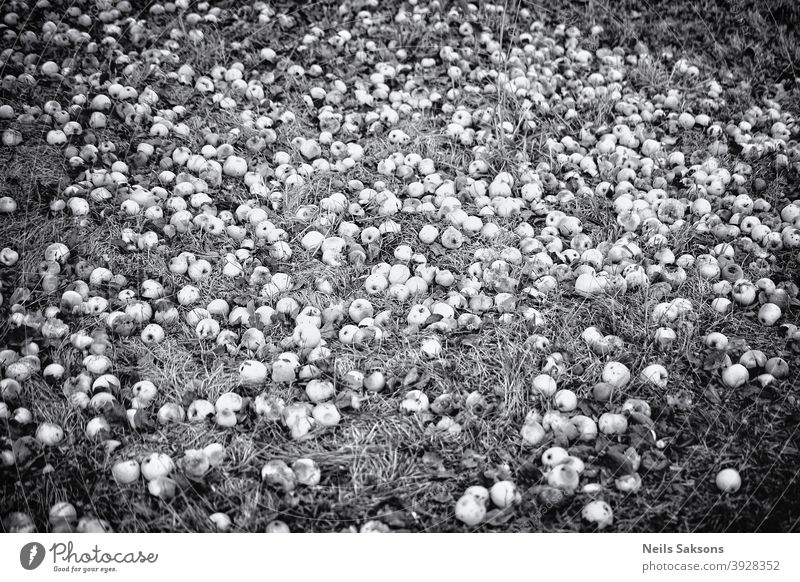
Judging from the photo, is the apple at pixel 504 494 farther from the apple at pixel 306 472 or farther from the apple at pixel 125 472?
the apple at pixel 125 472

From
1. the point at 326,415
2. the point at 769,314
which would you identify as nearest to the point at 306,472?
the point at 326,415

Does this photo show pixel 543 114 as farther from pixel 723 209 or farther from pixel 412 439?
pixel 412 439

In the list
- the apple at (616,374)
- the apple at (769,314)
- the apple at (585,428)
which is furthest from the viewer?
the apple at (769,314)

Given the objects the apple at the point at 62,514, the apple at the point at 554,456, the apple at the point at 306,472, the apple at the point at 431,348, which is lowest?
the apple at the point at 62,514

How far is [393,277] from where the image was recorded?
2131 mm

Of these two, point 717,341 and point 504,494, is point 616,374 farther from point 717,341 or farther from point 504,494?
point 504,494

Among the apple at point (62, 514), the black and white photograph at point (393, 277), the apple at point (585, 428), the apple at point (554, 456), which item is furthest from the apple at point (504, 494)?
the apple at point (62, 514)

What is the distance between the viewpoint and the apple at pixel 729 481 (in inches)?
63.0

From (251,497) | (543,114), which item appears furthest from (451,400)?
(543,114)

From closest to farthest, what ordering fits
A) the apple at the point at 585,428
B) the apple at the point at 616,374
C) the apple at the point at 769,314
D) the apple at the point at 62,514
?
the apple at the point at 62,514, the apple at the point at 585,428, the apple at the point at 616,374, the apple at the point at 769,314

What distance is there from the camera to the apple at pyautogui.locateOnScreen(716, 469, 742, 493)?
160cm

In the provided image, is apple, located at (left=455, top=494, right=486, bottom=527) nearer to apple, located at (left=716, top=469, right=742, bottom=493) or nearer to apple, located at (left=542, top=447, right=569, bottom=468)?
apple, located at (left=542, top=447, right=569, bottom=468)

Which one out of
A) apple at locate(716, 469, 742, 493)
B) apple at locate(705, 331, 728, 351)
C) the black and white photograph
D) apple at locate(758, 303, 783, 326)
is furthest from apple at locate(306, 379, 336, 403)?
apple at locate(758, 303, 783, 326)

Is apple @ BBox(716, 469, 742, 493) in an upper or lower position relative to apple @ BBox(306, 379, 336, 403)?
upper
